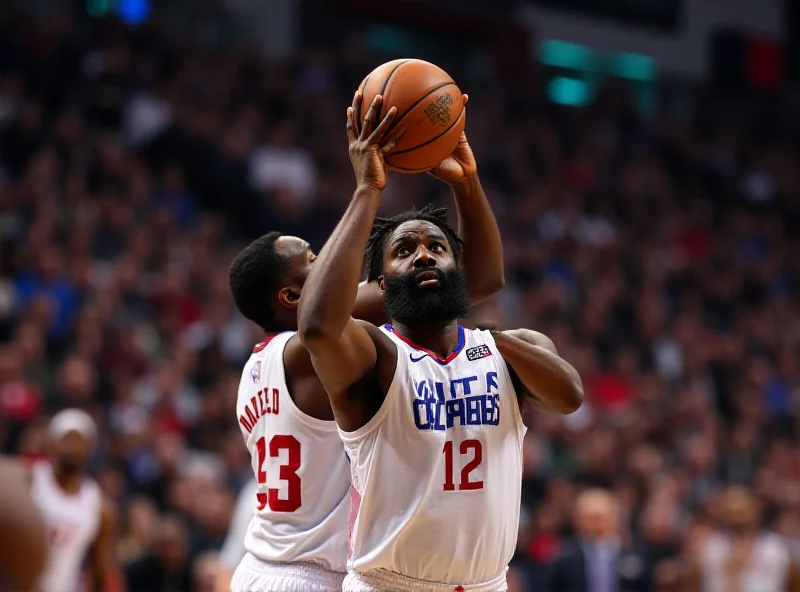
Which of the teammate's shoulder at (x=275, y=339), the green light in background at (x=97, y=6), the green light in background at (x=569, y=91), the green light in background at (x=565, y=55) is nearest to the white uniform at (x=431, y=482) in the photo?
the teammate's shoulder at (x=275, y=339)

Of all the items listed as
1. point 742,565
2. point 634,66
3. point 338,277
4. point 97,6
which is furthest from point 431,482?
point 634,66

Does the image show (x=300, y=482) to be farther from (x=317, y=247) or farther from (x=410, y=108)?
(x=317, y=247)

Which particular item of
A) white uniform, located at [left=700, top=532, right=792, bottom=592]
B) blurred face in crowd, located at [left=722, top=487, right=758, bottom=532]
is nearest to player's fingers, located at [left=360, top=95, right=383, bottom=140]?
blurred face in crowd, located at [left=722, top=487, right=758, bottom=532]

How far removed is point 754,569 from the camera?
9.09 meters

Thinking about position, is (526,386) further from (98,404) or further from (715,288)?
(715,288)

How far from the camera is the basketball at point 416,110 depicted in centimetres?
366

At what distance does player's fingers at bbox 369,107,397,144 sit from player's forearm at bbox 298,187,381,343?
0.60ft

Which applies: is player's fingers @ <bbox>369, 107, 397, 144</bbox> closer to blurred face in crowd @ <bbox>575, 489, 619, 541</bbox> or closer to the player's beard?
the player's beard

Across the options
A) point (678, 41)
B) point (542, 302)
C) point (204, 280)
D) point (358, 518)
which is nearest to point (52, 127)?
point (204, 280)

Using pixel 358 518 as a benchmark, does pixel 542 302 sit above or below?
above

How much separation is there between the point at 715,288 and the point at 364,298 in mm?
12159

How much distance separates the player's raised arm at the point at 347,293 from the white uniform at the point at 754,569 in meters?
6.30

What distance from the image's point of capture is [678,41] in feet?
68.0

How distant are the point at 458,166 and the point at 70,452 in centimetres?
404
